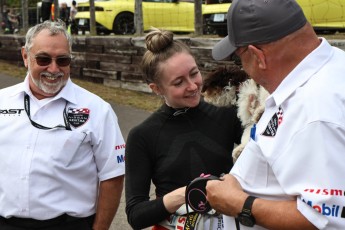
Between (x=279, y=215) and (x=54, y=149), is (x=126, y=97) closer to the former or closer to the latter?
(x=54, y=149)

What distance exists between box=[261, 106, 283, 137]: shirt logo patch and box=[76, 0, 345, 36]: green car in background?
199 inches

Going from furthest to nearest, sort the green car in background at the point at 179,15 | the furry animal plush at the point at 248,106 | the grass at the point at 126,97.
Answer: the grass at the point at 126,97 < the green car in background at the point at 179,15 < the furry animal plush at the point at 248,106

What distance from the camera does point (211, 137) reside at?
2562 millimetres

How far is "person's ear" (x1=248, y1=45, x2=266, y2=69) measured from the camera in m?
1.76

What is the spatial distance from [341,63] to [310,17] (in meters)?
6.39

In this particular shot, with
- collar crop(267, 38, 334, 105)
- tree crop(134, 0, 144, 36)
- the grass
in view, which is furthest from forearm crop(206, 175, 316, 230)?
tree crop(134, 0, 144, 36)

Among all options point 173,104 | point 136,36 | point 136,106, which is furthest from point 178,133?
point 136,36

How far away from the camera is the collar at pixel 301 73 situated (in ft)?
5.55

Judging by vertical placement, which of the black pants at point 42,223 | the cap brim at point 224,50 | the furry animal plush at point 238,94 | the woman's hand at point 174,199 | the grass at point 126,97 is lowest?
the grass at point 126,97

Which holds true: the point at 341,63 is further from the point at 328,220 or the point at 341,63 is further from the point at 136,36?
the point at 136,36

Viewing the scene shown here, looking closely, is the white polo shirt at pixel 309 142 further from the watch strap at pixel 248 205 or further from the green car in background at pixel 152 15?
the green car in background at pixel 152 15

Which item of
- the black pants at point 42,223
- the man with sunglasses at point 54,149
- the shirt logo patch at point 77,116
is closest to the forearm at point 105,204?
the man with sunglasses at point 54,149

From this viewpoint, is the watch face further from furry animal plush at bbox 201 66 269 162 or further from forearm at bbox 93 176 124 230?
forearm at bbox 93 176 124 230

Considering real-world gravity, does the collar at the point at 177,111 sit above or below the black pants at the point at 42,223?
above
